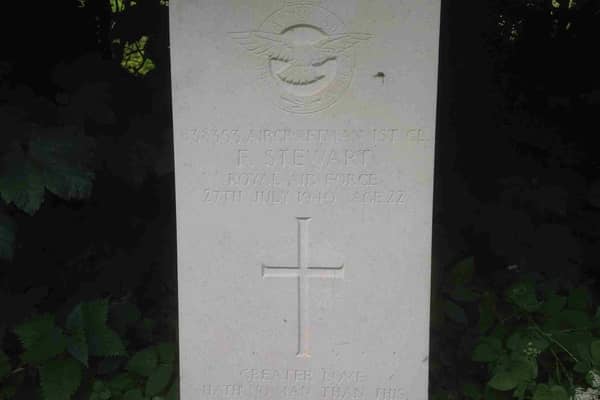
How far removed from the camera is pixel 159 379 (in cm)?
283

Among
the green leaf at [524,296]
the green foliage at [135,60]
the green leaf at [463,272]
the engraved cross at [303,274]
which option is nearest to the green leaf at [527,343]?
the green leaf at [524,296]

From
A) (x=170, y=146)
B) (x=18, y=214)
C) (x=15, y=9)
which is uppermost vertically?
(x=15, y=9)

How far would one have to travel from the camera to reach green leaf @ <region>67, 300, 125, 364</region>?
2.65 m

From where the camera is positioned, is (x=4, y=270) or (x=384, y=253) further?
(x=4, y=270)

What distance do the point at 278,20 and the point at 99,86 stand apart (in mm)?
789

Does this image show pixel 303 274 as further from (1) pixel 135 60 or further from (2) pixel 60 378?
(1) pixel 135 60

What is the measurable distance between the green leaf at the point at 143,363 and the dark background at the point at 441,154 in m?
0.37

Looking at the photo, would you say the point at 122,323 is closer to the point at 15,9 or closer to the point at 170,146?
the point at 170,146

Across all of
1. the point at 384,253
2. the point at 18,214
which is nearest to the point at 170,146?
the point at 18,214

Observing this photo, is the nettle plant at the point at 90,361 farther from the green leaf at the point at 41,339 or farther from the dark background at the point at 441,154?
the dark background at the point at 441,154

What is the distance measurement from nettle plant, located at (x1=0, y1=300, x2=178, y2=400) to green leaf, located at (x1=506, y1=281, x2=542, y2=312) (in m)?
1.51

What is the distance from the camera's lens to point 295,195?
2.41 meters

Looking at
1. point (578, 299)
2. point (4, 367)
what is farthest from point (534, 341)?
point (4, 367)

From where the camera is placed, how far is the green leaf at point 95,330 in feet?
8.70
